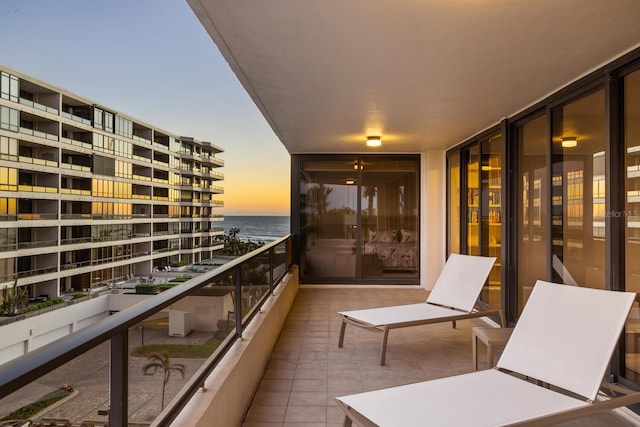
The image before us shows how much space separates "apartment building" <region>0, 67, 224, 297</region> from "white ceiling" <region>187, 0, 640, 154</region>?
14648 millimetres

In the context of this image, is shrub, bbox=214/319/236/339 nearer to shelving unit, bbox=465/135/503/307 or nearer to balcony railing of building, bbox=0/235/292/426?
balcony railing of building, bbox=0/235/292/426

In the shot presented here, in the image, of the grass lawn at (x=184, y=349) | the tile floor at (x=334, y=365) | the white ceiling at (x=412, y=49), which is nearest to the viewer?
the grass lawn at (x=184, y=349)

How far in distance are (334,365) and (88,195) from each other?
20379 mm

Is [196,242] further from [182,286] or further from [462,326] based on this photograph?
[182,286]

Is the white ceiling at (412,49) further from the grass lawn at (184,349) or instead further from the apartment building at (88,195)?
the apartment building at (88,195)

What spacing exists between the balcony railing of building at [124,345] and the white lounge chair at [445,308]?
49.7 inches

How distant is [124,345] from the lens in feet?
4.52

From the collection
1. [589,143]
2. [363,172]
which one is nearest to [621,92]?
[589,143]

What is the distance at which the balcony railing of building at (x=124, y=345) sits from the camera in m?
0.90

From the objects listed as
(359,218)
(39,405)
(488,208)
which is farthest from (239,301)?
(359,218)

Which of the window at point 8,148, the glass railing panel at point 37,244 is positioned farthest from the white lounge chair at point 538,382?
the window at point 8,148

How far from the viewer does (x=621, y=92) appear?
3.29 metres

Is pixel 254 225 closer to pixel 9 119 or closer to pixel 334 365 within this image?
pixel 9 119

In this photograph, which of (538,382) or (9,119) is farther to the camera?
(9,119)
